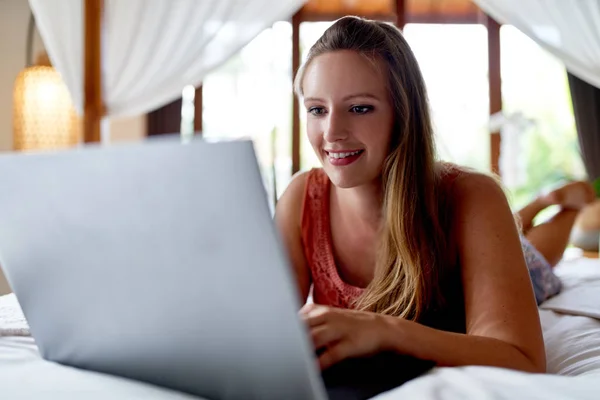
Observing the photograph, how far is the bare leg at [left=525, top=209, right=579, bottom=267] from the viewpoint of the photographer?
99.7 inches

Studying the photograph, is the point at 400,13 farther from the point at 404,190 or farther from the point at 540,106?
the point at 404,190

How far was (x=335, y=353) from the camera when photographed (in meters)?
0.90

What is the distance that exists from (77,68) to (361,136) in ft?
8.43

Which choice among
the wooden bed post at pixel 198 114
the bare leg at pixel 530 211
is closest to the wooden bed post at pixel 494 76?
the wooden bed post at pixel 198 114

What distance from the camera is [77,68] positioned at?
3502mm

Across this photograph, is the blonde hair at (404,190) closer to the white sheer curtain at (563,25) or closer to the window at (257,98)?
the white sheer curtain at (563,25)

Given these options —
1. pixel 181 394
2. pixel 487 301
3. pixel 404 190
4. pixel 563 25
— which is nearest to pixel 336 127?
pixel 404 190

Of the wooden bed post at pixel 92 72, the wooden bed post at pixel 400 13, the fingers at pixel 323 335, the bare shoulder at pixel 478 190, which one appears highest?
the wooden bed post at pixel 400 13

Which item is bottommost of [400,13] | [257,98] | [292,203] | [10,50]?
[292,203]

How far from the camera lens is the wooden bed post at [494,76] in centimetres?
536

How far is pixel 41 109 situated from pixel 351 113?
8.65ft

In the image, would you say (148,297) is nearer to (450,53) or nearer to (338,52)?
(338,52)

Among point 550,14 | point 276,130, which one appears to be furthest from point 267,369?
point 276,130

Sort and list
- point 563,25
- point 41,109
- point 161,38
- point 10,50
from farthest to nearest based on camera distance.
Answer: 1. point 10,50
2. point 563,25
3. point 161,38
4. point 41,109
